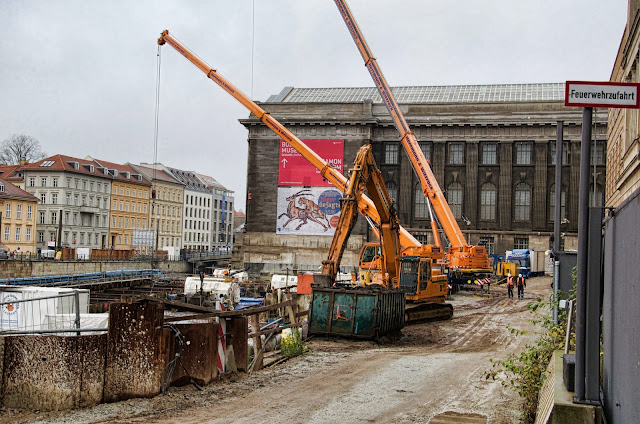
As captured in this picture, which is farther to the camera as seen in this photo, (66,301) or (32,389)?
(66,301)

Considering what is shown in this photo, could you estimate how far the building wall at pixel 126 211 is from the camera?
4269 inches

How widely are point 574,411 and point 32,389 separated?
29.9ft

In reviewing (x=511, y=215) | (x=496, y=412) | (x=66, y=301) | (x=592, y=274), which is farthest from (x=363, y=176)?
(x=511, y=215)

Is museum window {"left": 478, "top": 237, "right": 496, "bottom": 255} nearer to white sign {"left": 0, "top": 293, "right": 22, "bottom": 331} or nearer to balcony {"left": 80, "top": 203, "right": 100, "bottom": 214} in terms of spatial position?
white sign {"left": 0, "top": 293, "right": 22, "bottom": 331}

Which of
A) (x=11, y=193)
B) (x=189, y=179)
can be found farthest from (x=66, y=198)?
(x=189, y=179)

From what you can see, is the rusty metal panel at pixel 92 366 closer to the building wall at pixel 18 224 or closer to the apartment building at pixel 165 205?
the building wall at pixel 18 224

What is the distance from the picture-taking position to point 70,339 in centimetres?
1173

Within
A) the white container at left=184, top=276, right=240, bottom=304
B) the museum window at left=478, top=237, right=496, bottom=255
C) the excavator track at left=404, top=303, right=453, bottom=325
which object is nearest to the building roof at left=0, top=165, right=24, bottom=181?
the white container at left=184, top=276, right=240, bottom=304

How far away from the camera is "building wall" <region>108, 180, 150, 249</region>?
356 ft

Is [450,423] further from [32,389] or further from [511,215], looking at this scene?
[511,215]

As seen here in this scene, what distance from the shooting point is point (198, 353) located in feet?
43.0

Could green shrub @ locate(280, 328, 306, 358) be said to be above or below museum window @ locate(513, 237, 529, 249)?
below

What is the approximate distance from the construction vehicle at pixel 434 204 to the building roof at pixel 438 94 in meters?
31.2

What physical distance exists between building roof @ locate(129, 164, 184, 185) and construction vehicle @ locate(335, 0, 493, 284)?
78264 mm
